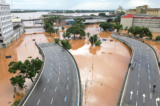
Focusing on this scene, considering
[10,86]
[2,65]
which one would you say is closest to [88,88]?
[10,86]

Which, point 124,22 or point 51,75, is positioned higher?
point 124,22

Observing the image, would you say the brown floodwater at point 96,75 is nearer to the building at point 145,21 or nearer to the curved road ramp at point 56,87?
the curved road ramp at point 56,87

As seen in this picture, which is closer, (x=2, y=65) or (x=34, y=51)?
(x=2, y=65)

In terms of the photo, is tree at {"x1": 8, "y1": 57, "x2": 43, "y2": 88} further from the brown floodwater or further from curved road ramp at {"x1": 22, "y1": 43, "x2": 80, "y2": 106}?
the brown floodwater

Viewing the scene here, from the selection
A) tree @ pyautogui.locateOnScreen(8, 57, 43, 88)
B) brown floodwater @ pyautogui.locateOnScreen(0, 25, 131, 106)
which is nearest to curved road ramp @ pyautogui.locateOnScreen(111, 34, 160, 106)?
brown floodwater @ pyautogui.locateOnScreen(0, 25, 131, 106)

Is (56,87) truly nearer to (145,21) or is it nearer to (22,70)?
(22,70)

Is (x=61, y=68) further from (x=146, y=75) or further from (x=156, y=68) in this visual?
(x=156, y=68)

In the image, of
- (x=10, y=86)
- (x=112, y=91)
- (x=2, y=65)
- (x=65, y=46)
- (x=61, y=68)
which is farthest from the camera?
(x=65, y=46)
